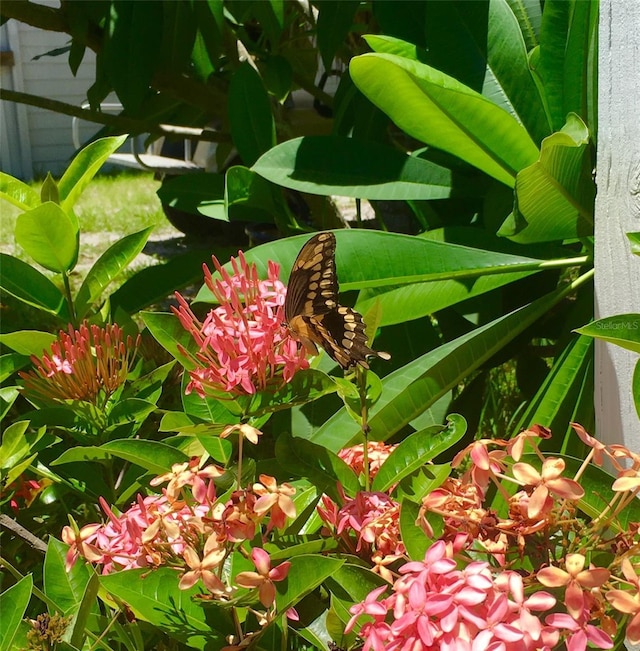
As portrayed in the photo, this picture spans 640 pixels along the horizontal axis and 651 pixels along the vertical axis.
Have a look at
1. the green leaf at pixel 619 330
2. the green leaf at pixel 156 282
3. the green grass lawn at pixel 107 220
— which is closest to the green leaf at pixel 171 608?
the green leaf at pixel 619 330

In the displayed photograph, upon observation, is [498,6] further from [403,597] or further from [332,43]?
[403,597]

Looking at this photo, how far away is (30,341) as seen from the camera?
1243 millimetres

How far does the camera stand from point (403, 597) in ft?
2.10

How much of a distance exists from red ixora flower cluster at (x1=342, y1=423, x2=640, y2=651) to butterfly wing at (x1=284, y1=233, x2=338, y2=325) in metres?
0.25

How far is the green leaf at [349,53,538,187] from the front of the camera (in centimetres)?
127

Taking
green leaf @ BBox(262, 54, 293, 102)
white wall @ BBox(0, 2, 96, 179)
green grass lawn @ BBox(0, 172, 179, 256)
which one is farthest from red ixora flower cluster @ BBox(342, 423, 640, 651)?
white wall @ BBox(0, 2, 96, 179)

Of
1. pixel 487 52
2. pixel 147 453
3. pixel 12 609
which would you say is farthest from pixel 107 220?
pixel 12 609

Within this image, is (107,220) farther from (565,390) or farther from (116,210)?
(565,390)

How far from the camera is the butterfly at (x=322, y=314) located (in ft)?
2.83

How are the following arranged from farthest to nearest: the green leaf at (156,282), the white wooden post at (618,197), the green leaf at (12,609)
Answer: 1. the green leaf at (156,282)
2. the white wooden post at (618,197)
3. the green leaf at (12,609)

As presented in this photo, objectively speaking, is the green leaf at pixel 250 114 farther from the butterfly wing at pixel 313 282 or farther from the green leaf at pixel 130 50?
the butterfly wing at pixel 313 282

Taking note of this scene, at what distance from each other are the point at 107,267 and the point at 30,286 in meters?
0.13

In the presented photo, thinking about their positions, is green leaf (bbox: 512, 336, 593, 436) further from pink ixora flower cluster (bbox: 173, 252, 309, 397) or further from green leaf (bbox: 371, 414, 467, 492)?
pink ixora flower cluster (bbox: 173, 252, 309, 397)

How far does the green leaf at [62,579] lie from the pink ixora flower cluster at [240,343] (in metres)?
0.23
